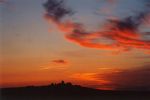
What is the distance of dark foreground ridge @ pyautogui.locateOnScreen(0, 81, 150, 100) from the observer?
434 centimetres

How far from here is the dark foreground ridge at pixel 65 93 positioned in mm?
4336

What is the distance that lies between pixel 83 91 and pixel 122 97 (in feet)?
2.04

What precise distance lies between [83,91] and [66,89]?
30cm

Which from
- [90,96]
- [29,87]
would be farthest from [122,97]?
[29,87]

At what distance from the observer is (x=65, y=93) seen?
4.43 metres

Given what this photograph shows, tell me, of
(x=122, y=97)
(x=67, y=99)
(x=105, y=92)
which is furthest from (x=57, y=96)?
(x=122, y=97)

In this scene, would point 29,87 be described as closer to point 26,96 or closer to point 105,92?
point 26,96

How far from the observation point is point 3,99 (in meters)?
4.23

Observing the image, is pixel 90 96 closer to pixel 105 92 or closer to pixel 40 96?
pixel 105 92

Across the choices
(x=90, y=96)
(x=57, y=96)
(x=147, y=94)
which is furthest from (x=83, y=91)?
(x=147, y=94)

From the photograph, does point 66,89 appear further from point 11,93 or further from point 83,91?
point 11,93

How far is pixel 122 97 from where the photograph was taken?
440 centimetres

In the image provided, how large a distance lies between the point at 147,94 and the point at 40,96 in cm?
170

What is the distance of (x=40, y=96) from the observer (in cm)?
441
